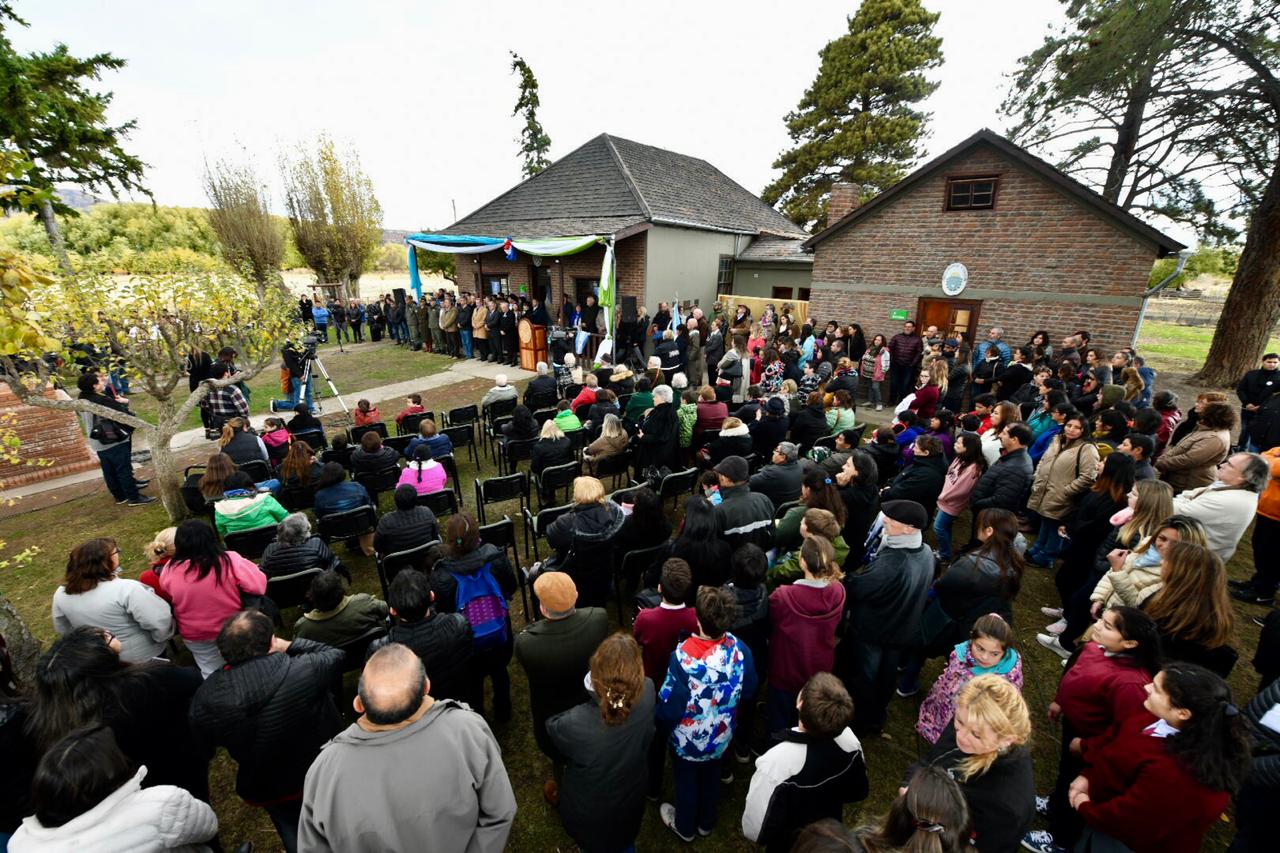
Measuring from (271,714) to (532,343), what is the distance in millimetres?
12949

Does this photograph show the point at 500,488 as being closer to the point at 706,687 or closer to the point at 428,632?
the point at 428,632

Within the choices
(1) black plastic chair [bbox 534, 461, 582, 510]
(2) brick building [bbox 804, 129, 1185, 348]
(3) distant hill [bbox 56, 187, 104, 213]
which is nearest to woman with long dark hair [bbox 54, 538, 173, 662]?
(1) black plastic chair [bbox 534, 461, 582, 510]

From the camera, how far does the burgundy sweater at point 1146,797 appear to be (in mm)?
1985

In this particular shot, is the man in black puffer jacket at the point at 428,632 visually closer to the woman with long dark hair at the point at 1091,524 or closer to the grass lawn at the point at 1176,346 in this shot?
the woman with long dark hair at the point at 1091,524

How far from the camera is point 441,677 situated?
2.89m

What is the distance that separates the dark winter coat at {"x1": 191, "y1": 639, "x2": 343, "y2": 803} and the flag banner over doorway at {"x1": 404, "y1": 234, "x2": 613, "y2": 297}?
11504 millimetres

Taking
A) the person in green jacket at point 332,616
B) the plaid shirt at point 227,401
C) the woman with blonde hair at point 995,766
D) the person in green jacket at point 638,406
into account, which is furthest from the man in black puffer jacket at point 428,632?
the plaid shirt at point 227,401

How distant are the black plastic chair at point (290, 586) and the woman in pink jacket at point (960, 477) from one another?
5.53 metres

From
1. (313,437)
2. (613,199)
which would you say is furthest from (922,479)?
(613,199)

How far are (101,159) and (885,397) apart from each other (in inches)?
839

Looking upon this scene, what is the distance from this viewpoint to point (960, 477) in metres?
5.02

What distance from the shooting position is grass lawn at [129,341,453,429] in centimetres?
1167

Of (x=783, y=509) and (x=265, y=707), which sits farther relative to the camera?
(x=783, y=509)

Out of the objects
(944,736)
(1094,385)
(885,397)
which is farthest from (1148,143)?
(944,736)
